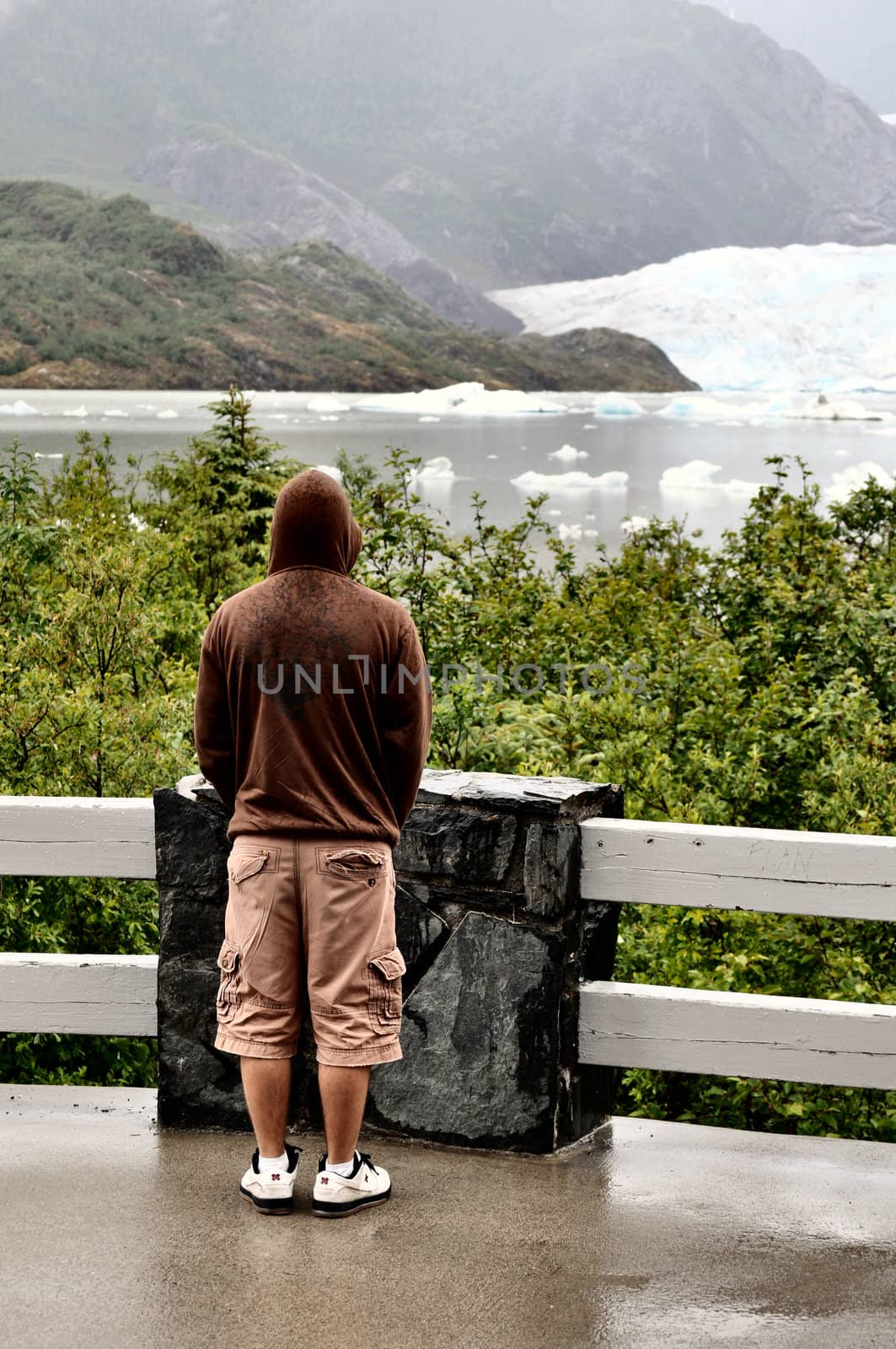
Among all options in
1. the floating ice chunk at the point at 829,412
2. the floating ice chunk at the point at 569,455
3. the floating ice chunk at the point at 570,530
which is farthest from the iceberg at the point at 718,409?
the floating ice chunk at the point at 570,530

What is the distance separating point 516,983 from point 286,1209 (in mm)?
753

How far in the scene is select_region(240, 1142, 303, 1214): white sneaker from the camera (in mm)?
3107

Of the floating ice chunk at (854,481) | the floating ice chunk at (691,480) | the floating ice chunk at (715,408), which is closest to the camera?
the floating ice chunk at (854,481)

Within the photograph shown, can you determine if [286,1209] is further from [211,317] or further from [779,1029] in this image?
[211,317]

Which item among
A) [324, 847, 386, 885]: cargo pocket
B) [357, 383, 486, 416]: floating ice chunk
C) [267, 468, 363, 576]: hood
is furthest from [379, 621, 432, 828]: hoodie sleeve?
[357, 383, 486, 416]: floating ice chunk

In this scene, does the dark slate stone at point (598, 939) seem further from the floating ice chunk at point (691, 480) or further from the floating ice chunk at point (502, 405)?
the floating ice chunk at point (502, 405)

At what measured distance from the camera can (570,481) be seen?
48.5 meters

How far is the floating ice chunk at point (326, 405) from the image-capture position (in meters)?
86.8

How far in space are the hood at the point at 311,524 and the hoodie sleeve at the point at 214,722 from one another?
239mm

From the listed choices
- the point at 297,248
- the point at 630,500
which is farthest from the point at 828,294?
the point at 630,500

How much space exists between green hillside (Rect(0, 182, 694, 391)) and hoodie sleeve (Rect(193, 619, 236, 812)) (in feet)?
260

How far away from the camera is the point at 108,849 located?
360 cm

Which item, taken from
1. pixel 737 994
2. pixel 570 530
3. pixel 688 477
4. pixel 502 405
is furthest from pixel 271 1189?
pixel 502 405

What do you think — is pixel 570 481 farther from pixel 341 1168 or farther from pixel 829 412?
pixel 341 1168
